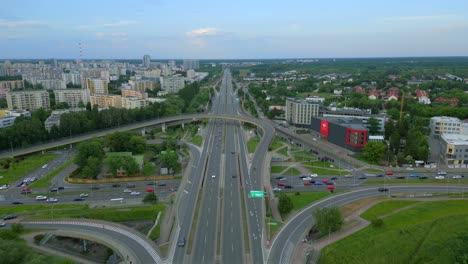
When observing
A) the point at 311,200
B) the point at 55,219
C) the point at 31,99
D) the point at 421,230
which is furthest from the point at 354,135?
the point at 31,99

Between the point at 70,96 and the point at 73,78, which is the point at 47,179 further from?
the point at 73,78

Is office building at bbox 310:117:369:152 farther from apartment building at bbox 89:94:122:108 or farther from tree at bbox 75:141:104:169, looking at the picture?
apartment building at bbox 89:94:122:108

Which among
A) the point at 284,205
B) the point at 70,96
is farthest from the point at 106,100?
the point at 284,205

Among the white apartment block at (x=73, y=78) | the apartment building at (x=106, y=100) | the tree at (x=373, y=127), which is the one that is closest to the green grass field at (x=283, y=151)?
the tree at (x=373, y=127)

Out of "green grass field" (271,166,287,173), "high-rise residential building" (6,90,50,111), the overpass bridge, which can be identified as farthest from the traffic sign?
"high-rise residential building" (6,90,50,111)

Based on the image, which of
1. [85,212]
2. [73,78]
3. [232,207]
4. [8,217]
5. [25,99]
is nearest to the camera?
[8,217]
